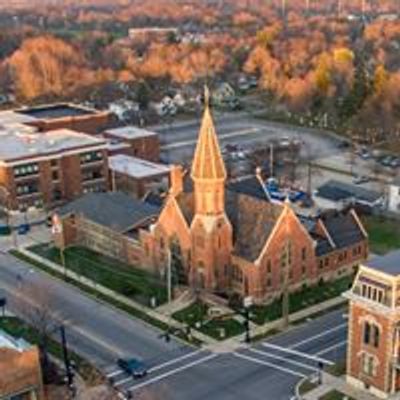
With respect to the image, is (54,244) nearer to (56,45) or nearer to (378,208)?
(378,208)

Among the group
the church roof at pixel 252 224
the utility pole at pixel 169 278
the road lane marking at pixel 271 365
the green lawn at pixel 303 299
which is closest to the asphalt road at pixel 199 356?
the road lane marking at pixel 271 365

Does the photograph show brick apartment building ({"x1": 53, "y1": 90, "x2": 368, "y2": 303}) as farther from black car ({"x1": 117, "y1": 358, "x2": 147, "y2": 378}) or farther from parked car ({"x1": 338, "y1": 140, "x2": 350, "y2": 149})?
parked car ({"x1": 338, "y1": 140, "x2": 350, "y2": 149})

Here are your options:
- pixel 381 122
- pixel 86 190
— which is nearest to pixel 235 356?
pixel 86 190

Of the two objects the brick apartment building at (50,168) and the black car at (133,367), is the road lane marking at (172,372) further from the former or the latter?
the brick apartment building at (50,168)

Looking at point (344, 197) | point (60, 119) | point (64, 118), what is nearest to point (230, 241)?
point (344, 197)

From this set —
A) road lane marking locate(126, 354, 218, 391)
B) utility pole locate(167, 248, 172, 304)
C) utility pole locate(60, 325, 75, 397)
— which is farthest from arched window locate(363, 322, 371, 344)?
utility pole locate(60, 325, 75, 397)
